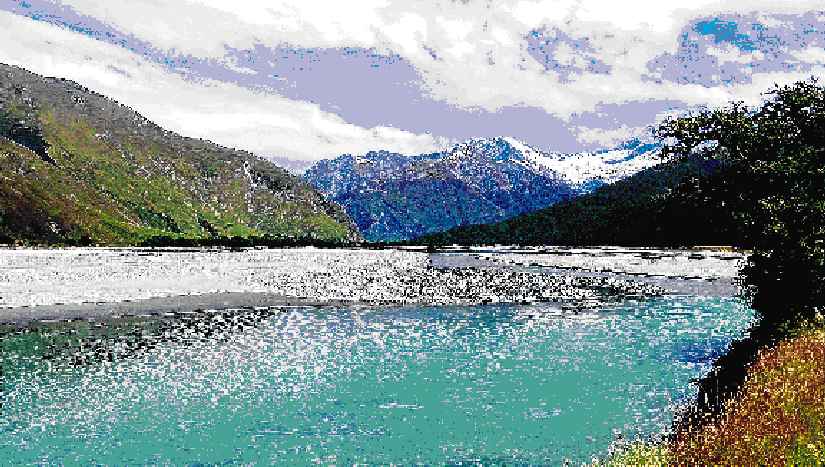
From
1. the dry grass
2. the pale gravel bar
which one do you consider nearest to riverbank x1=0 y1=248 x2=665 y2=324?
the pale gravel bar

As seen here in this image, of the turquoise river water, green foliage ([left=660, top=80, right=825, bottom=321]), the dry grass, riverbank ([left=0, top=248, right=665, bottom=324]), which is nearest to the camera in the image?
the dry grass

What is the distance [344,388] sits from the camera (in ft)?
124

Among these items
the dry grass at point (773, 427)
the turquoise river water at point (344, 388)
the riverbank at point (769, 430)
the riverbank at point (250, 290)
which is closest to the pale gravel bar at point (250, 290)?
the riverbank at point (250, 290)

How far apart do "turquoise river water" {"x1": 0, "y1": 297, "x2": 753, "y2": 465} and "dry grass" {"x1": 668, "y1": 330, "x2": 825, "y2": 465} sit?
5865 millimetres

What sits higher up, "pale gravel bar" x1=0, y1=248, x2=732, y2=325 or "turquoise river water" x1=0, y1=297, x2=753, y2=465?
"pale gravel bar" x1=0, y1=248, x2=732, y2=325

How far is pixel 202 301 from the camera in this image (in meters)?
81.1

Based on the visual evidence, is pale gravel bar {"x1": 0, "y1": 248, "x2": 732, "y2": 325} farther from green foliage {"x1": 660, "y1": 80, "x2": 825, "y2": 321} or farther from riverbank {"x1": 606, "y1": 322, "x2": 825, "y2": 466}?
riverbank {"x1": 606, "y1": 322, "x2": 825, "y2": 466}

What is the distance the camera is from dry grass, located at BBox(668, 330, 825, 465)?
50.1 ft

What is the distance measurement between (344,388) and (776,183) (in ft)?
97.3

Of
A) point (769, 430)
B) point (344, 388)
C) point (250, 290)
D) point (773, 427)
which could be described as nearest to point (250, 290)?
point (250, 290)

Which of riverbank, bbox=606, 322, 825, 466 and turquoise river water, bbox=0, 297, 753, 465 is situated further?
turquoise river water, bbox=0, 297, 753, 465

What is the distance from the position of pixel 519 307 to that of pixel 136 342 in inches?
1515

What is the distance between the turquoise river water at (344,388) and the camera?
2795 centimetres

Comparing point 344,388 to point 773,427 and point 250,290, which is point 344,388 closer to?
point 773,427
